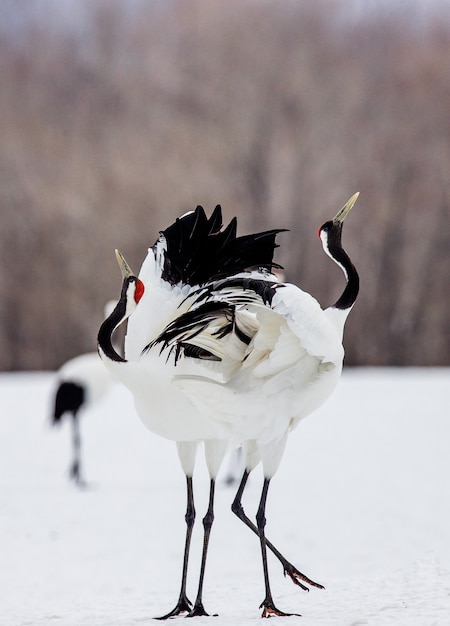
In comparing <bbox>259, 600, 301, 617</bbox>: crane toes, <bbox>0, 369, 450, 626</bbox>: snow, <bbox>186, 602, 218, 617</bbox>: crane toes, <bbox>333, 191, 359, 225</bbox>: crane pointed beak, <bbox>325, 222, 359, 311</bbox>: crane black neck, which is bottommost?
<bbox>0, 369, 450, 626</bbox>: snow

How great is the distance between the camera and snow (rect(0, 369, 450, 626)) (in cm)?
369

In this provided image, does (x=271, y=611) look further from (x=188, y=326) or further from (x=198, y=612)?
(x=188, y=326)

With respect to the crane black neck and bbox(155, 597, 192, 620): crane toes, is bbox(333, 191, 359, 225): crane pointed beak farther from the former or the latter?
bbox(155, 597, 192, 620): crane toes

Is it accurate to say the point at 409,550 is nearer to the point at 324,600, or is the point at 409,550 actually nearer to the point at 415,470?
the point at 324,600

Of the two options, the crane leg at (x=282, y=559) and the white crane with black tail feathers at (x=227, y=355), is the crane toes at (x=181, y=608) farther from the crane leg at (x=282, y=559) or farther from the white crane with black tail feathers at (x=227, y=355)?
the crane leg at (x=282, y=559)

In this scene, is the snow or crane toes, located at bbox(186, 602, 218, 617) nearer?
A: crane toes, located at bbox(186, 602, 218, 617)

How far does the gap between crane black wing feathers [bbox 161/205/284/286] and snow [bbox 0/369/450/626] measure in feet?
4.10

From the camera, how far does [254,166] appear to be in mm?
17859

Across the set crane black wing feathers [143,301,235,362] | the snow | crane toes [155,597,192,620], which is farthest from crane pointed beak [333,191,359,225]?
A: crane toes [155,597,192,620]

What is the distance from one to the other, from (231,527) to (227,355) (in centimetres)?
239

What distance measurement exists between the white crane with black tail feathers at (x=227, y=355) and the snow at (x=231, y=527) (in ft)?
1.37

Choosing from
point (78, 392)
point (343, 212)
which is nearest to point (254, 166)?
point (78, 392)

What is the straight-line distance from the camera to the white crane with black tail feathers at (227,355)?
3.30 meters

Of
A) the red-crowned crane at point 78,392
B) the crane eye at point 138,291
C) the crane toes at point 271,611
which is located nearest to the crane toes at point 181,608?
the crane toes at point 271,611
